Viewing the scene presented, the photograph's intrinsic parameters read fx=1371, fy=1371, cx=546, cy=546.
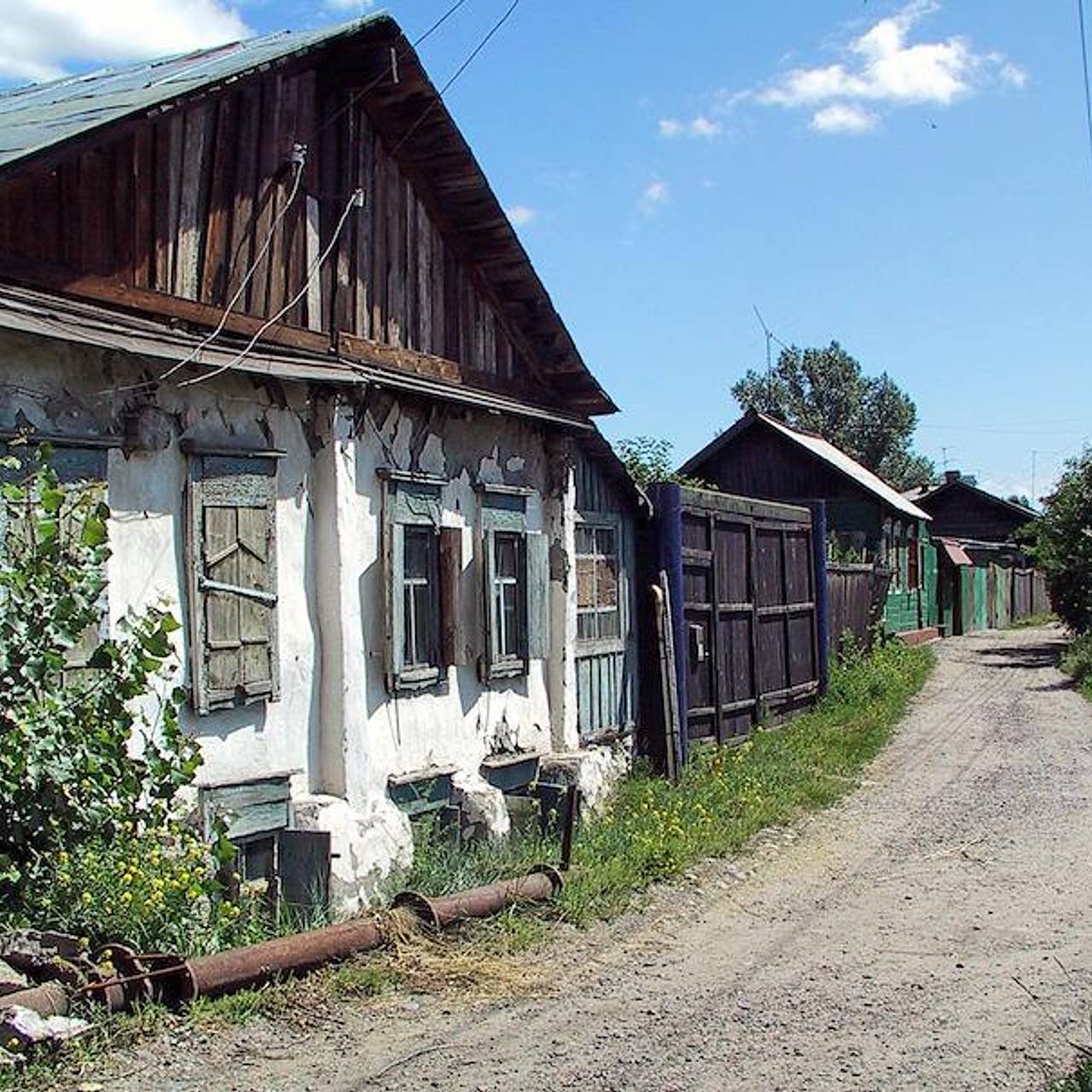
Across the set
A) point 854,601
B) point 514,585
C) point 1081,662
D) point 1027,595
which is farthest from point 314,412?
point 1027,595

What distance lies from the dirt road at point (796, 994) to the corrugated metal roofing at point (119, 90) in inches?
157

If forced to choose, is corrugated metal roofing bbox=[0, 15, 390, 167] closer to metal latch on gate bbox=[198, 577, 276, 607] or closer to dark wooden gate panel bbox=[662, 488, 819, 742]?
metal latch on gate bbox=[198, 577, 276, 607]

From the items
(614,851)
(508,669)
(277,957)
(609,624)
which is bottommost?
(614,851)

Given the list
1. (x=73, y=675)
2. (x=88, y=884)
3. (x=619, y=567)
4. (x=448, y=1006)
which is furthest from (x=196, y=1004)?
(x=619, y=567)

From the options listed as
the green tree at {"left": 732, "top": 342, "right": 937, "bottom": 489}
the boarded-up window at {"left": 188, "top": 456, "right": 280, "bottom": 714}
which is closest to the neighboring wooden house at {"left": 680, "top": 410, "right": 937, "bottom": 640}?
the boarded-up window at {"left": 188, "top": 456, "right": 280, "bottom": 714}

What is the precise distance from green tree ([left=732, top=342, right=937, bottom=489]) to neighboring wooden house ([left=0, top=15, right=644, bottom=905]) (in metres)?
53.4

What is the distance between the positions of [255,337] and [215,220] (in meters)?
0.67

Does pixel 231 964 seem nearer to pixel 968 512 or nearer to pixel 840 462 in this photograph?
pixel 840 462

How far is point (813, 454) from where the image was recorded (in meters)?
27.0

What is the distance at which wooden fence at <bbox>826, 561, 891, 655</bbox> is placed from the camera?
18.5 metres

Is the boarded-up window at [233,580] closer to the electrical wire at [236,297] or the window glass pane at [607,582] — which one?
the electrical wire at [236,297]

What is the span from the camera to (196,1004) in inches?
220

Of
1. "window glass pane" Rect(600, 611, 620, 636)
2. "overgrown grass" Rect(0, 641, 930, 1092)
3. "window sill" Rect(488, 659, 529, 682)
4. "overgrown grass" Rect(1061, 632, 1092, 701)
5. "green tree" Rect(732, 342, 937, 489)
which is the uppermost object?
"green tree" Rect(732, 342, 937, 489)

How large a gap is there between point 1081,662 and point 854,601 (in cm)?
440
